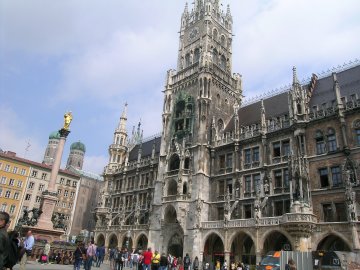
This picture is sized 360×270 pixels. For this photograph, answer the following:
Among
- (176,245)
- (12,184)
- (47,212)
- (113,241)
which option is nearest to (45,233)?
(47,212)

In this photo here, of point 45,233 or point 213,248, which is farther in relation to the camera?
point 213,248

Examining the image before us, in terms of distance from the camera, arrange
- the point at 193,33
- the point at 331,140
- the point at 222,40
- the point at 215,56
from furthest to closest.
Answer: the point at 222,40 → the point at 193,33 → the point at 215,56 → the point at 331,140

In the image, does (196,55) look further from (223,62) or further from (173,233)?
(173,233)

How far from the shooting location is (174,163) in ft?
133

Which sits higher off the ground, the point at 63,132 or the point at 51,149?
the point at 51,149

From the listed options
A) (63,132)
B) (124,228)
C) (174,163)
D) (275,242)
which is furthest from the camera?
(124,228)

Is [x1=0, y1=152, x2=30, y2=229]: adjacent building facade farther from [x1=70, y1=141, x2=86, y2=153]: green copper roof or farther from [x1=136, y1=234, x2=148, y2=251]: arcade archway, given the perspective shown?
[x1=70, y1=141, x2=86, y2=153]: green copper roof

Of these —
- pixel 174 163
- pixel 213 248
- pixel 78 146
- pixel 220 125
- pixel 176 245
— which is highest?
pixel 78 146

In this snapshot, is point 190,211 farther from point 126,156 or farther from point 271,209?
point 126,156

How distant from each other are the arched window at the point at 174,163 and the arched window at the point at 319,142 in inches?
639

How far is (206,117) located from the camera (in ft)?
131

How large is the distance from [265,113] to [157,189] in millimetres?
16087

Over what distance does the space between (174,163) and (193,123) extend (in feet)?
18.0

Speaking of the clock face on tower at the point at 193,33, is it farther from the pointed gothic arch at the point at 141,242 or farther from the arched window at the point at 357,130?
the pointed gothic arch at the point at 141,242
